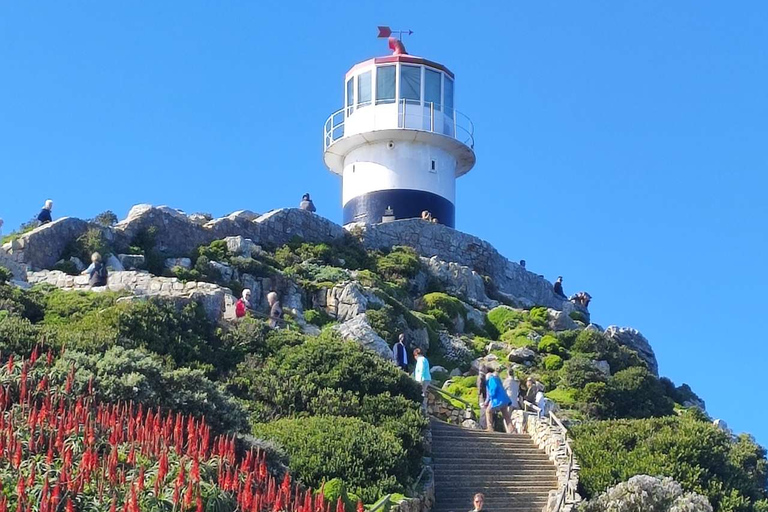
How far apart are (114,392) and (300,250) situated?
57.4ft

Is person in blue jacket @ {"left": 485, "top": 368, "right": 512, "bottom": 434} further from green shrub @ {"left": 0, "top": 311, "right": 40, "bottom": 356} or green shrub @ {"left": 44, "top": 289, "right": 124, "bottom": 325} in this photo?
green shrub @ {"left": 0, "top": 311, "right": 40, "bottom": 356}

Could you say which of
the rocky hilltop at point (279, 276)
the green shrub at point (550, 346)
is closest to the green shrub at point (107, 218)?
the rocky hilltop at point (279, 276)

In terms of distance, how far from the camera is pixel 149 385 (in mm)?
15516

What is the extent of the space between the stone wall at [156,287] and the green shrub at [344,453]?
504 centimetres

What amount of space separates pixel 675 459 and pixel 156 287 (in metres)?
10.2

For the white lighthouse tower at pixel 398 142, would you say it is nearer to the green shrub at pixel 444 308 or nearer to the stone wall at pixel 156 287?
the green shrub at pixel 444 308

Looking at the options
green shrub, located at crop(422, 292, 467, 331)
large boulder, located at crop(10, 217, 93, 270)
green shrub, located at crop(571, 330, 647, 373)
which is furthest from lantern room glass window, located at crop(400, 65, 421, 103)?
large boulder, located at crop(10, 217, 93, 270)

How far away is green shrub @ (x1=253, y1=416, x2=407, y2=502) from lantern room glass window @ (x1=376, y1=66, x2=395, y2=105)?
936 inches

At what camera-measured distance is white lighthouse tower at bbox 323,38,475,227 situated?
39.1 m

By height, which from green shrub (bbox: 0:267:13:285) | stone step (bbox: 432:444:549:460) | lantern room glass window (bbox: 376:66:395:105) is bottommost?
stone step (bbox: 432:444:549:460)

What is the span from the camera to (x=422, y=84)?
40.1 meters

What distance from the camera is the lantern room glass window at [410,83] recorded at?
39.9 metres

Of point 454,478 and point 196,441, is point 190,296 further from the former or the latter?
point 196,441

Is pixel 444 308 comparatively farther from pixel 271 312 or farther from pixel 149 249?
pixel 271 312
